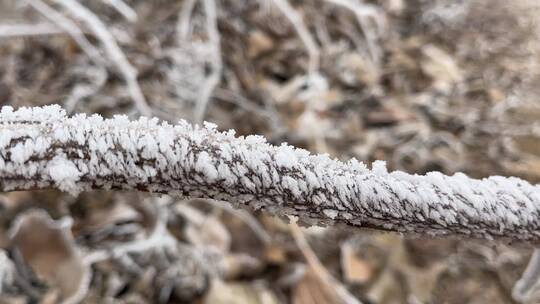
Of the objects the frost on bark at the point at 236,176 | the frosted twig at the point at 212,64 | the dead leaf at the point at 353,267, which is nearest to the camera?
the frost on bark at the point at 236,176

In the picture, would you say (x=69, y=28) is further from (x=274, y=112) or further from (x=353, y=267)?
(x=353, y=267)

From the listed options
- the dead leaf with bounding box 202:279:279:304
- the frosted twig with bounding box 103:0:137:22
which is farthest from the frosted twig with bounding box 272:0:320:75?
the dead leaf with bounding box 202:279:279:304

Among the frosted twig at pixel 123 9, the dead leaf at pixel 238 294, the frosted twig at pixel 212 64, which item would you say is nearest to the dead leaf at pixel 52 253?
the dead leaf at pixel 238 294

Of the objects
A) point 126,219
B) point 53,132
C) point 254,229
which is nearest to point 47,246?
point 126,219

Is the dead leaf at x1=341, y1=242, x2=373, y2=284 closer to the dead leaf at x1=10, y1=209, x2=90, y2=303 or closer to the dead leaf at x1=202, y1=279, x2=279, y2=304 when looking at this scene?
the dead leaf at x1=202, y1=279, x2=279, y2=304

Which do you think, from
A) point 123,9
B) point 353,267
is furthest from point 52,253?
point 123,9

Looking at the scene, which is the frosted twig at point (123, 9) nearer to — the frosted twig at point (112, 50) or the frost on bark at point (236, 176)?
the frosted twig at point (112, 50)
